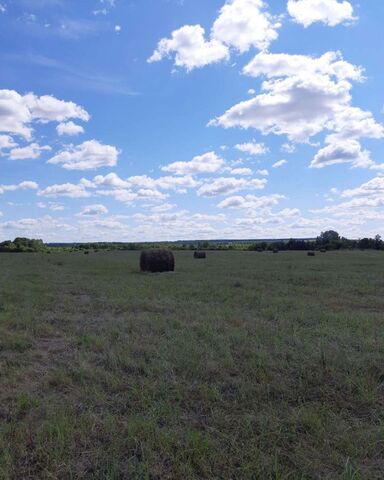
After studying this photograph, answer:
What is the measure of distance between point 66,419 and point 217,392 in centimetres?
169

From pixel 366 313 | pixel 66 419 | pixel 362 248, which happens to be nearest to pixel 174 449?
pixel 66 419

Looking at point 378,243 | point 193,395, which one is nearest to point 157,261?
point 193,395

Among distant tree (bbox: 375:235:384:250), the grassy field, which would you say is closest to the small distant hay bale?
the grassy field

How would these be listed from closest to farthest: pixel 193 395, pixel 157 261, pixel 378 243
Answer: pixel 193 395 → pixel 157 261 → pixel 378 243

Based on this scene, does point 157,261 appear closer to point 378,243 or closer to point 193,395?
point 193,395

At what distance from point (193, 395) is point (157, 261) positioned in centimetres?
1978

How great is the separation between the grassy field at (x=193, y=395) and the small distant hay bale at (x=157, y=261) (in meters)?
14.5

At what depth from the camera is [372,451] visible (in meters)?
3.90

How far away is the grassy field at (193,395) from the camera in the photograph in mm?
3732

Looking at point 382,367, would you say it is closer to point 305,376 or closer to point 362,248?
point 305,376

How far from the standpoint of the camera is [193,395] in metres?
5.14

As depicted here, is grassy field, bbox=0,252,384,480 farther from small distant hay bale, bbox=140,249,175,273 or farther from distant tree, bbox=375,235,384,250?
distant tree, bbox=375,235,384,250

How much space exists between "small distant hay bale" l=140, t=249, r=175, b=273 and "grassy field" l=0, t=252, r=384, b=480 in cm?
1448

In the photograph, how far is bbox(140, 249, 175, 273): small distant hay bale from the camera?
81.4 ft
